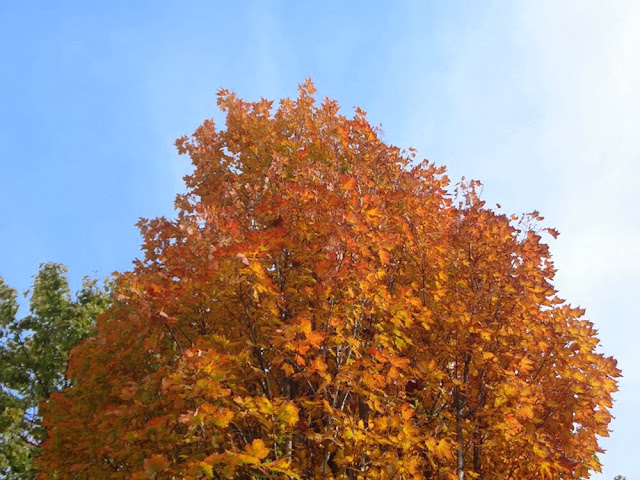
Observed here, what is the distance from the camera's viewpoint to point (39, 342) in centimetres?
2141

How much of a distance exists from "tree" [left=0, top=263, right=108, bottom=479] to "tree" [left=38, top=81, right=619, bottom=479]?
11640mm

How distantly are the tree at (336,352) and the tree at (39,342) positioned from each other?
11640mm

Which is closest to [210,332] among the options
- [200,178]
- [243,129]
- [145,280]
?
[145,280]

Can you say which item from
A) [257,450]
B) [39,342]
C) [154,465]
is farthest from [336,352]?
[39,342]

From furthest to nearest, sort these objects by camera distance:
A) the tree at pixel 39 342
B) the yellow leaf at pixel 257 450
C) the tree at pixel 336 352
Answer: the tree at pixel 39 342
the tree at pixel 336 352
the yellow leaf at pixel 257 450

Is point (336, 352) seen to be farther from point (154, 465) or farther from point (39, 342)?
point (39, 342)

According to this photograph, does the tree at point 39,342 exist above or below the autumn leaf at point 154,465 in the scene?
above

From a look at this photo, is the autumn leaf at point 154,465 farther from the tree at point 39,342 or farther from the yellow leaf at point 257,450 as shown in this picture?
the tree at point 39,342

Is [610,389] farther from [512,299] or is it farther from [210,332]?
[210,332]

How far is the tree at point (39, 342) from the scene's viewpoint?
19.0m

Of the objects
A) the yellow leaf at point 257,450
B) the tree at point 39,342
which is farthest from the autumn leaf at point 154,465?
the tree at point 39,342

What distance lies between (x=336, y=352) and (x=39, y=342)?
18311 millimetres

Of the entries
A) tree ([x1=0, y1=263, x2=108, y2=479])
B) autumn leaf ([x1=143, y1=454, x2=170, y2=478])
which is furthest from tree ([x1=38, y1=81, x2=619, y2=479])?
tree ([x1=0, y1=263, x2=108, y2=479])

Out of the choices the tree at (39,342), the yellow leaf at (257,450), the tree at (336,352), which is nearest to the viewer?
the yellow leaf at (257,450)
